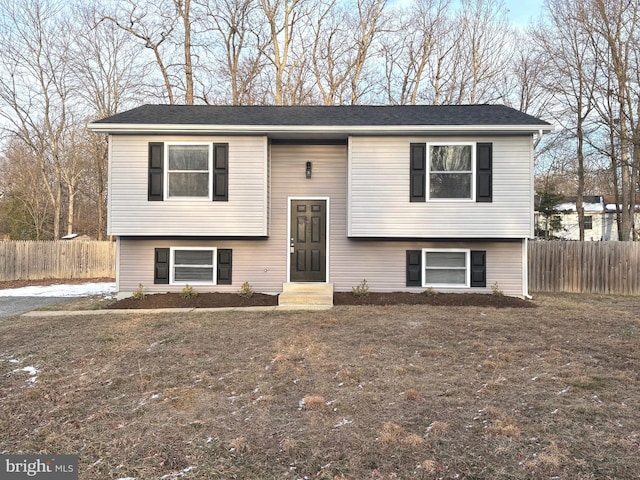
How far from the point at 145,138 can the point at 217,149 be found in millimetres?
1643

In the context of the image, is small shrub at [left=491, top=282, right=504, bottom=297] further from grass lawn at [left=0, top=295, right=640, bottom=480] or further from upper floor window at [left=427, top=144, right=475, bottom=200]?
grass lawn at [left=0, top=295, right=640, bottom=480]

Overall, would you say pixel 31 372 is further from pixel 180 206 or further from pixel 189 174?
pixel 189 174

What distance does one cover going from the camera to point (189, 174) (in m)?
9.23

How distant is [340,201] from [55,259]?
12340mm

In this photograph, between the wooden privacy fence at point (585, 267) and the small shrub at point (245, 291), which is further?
the wooden privacy fence at point (585, 267)

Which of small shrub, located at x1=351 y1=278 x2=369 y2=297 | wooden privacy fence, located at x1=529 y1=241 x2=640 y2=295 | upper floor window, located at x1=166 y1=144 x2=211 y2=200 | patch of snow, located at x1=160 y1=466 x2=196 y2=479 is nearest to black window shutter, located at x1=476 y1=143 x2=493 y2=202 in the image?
small shrub, located at x1=351 y1=278 x2=369 y2=297

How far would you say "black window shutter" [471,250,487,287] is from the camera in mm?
9555

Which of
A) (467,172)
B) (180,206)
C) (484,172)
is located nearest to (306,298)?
(180,206)

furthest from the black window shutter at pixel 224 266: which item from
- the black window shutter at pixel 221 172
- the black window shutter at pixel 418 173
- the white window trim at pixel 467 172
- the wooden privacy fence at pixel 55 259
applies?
the wooden privacy fence at pixel 55 259

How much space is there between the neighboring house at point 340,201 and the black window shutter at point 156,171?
2 cm

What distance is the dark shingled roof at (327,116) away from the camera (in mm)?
9141

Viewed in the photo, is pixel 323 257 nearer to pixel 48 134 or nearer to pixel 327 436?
pixel 327 436

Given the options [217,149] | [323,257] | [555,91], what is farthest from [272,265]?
[555,91]

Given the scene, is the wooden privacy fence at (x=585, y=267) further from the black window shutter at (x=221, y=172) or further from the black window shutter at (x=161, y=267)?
the black window shutter at (x=161, y=267)
